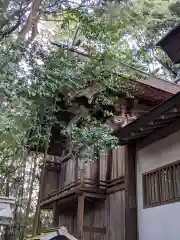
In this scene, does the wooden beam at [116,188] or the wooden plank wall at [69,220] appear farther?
the wooden plank wall at [69,220]

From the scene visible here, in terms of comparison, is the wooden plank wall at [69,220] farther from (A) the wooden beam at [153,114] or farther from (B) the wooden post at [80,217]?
(A) the wooden beam at [153,114]

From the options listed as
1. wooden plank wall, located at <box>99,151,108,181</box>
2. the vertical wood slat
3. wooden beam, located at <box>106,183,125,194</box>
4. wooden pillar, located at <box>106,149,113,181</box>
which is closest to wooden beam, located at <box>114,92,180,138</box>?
the vertical wood slat

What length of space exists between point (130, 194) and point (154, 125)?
6.11 ft

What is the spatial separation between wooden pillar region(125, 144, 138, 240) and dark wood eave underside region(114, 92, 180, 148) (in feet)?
1.06

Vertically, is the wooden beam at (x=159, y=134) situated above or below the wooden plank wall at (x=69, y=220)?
above

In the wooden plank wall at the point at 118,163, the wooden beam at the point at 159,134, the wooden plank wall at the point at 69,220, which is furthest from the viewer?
the wooden plank wall at the point at 69,220

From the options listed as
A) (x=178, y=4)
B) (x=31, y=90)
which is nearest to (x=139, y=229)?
(x=31, y=90)

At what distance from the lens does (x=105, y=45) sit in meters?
6.67

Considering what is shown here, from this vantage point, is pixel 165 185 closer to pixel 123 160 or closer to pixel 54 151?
pixel 123 160

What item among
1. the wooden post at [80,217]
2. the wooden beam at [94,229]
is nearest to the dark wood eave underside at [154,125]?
the wooden post at [80,217]

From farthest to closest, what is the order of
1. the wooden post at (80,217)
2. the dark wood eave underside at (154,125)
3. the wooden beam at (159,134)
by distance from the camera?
the wooden post at (80,217) → the wooden beam at (159,134) → the dark wood eave underside at (154,125)

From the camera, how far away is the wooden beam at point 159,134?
6.52m

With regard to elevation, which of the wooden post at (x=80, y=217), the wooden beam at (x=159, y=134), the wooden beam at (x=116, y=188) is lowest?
the wooden post at (x=80, y=217)

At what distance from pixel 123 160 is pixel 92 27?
11.8 ft
